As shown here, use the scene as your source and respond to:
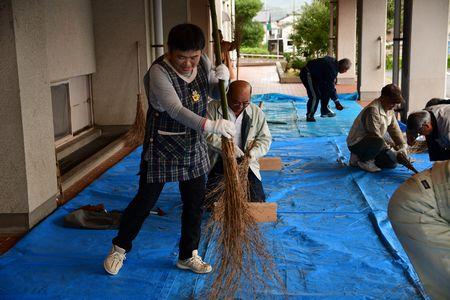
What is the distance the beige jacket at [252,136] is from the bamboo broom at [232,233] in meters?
1.20

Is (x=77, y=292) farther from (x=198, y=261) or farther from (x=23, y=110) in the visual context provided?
(x=23, y=110)

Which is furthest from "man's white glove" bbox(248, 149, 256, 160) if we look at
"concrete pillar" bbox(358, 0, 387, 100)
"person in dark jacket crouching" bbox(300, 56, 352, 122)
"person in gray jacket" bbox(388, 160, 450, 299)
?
"concrete pillar" bbox(358, 0, 387, 100)

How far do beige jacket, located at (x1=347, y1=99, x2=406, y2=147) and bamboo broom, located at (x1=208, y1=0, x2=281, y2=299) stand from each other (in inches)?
111

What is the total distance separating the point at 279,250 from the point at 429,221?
5.62 ft

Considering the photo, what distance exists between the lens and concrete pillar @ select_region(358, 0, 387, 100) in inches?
489

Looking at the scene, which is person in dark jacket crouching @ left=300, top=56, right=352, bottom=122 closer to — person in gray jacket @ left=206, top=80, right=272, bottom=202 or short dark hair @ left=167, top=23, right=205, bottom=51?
person in gray jacket @ left=206, top=80, right=272, bottom=202

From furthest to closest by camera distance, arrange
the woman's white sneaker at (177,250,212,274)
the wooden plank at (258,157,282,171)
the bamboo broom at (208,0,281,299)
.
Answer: the wooden plank at (258,157,282,171)
the woman's white sneaker at (177,250,212,274)
the bamboo broom at (208,0,281,299)

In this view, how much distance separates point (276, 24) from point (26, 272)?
6633 cm

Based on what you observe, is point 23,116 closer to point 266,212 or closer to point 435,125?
point 266,212

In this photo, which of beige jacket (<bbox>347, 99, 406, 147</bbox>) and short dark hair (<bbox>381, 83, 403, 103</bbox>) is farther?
beige jacket (<bbox>347, 99, 406, 147</bbox>)

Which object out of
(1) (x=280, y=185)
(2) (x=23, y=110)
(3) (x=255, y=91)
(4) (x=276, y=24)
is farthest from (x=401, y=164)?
(4) (x=276, y=24)

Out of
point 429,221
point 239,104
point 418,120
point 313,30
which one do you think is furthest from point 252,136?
point 313,30

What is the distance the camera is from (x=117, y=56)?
26.9ft

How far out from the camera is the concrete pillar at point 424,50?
8461 mm
